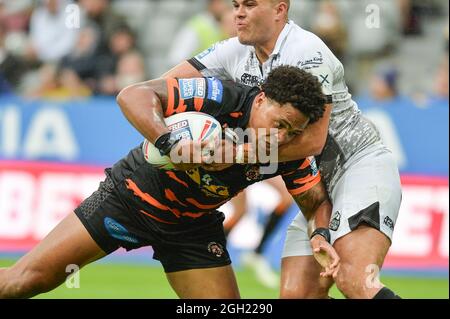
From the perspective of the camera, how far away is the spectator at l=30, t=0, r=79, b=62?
13914mm

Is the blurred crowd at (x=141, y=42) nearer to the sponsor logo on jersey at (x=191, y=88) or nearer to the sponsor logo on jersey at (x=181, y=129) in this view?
the sponsor logo on jersey at (x=191, y=88)

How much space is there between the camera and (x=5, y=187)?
35.9ft

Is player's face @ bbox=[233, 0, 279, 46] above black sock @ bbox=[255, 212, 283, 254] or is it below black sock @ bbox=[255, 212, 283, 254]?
above

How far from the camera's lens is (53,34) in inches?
553

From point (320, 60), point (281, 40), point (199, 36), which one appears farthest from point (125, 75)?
point (320, 60)

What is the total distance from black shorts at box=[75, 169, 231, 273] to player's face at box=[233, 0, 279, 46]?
3.83ft

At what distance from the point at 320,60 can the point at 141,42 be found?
8793 millimetres

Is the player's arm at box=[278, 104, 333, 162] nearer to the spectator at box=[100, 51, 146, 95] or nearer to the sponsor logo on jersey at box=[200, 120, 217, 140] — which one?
the sponsor logo on jersey at box=[200, 120, 217, 140]

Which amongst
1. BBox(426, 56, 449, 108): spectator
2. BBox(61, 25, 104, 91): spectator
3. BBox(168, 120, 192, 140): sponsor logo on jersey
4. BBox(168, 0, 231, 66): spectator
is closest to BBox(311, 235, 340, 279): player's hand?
BBox(168, 120, 192, 140): sponsor logo on jersey

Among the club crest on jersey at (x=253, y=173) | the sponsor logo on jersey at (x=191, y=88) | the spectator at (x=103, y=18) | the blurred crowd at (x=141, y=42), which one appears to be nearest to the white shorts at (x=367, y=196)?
the club crest on jersey at (x=253, y=173)

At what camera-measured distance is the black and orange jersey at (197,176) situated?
588 centimetres

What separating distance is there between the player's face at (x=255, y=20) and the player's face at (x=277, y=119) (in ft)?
2.11

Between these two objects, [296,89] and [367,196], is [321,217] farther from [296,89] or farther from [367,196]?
[296,89]

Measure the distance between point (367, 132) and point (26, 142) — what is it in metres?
5.60
